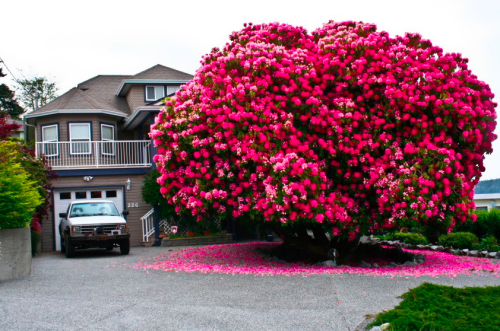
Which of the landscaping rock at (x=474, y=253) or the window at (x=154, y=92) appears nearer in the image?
the landscaping rock at (x=474, y=253)

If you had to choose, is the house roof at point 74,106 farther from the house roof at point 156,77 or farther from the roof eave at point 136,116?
the house roof at point 156,77

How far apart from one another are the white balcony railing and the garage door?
3.47ft

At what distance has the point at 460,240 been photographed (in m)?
14.1

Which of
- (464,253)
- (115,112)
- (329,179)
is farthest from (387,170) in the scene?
(115,112)

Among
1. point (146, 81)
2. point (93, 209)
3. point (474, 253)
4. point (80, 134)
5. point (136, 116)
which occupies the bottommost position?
point (474, 253)

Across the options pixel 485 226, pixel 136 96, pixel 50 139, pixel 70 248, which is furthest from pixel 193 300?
pixel 136 96

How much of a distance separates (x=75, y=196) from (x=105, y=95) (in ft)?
24.0

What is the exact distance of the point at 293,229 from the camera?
39.9ft

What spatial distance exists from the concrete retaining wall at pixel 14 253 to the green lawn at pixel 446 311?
704 cm

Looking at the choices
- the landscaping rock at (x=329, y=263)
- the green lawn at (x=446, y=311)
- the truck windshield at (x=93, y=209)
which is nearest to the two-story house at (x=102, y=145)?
the truck windshield at (x=93, y=209)

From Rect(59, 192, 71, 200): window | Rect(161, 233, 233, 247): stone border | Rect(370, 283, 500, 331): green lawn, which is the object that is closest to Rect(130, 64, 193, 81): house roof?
Rect(59, 192, 71, 200): window

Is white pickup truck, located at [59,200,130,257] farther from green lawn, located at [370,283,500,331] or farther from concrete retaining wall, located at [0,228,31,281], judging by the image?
green lawn, located at [370,283,500,331]

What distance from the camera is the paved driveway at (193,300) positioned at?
5.68m

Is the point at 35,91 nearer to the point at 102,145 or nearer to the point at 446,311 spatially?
the point at 102,145
